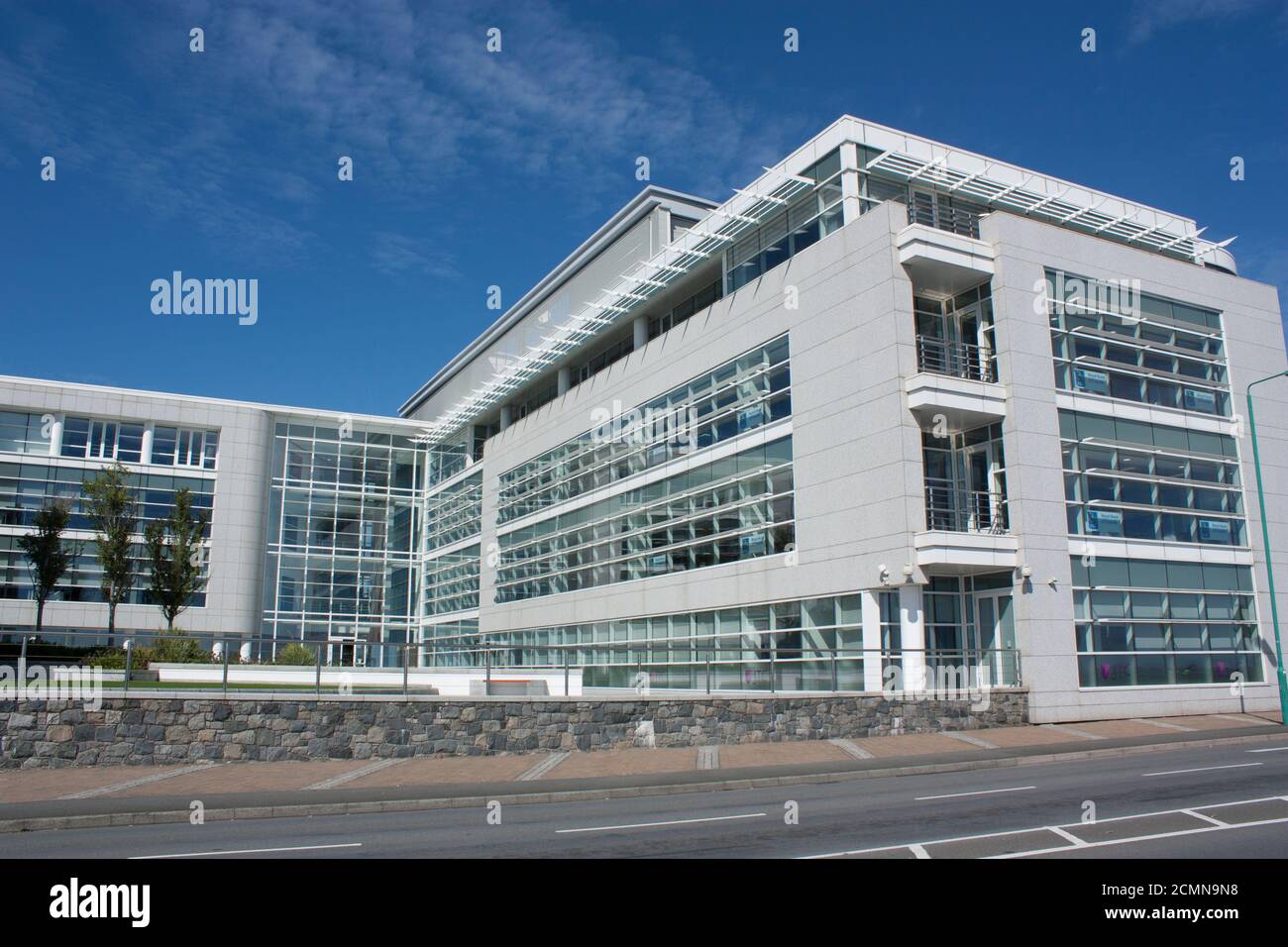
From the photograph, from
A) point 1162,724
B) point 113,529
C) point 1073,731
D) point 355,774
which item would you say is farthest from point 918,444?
point 113,529

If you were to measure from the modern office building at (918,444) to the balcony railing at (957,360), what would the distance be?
0.12 meters

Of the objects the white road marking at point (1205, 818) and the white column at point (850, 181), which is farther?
the white column at point (850, 181)

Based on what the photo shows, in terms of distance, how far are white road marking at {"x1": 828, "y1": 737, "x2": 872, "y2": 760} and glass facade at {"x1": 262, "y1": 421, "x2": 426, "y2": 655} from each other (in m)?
40.6

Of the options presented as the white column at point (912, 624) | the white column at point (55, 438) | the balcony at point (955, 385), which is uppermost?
the white column at point (55, 438)

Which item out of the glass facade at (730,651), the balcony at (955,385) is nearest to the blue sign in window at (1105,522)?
the balcony at (955,385)

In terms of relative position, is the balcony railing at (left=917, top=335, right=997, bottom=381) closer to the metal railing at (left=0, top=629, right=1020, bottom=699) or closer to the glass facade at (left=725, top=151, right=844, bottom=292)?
the glass facade at (left=725, top=151, right=844, bottom=292)

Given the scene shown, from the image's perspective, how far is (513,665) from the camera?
73.3ft

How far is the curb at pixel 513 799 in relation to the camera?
11906 millimetres

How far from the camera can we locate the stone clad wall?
1608cm

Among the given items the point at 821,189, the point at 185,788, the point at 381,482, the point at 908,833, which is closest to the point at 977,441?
the point at 821,189

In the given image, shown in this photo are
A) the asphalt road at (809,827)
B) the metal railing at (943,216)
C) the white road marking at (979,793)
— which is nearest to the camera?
the asphalt road at (809,827)

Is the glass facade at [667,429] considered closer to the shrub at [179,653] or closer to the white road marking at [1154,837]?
the shrub at [179,653]

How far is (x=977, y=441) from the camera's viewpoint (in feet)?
87.3
